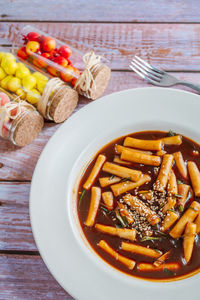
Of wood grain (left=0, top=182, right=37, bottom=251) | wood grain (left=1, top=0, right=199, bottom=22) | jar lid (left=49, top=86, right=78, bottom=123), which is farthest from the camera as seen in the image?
wood grain (left=1, top=0, right=199, bottom=22)

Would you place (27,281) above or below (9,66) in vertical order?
below

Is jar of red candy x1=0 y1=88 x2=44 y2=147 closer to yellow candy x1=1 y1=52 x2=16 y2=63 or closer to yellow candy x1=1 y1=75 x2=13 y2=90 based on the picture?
yellow candy x1=1 y1=75 x2=13 y2=90

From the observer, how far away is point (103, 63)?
205 centimetres

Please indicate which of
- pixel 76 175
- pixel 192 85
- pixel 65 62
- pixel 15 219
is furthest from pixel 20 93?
pixel 192 85

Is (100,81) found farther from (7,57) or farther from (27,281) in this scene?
(27,281)

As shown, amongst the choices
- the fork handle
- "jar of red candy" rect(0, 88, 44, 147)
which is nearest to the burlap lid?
"jar of red candy" rect(0, 88, 44, 147)

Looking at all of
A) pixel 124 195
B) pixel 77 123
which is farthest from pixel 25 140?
pixel 124 195

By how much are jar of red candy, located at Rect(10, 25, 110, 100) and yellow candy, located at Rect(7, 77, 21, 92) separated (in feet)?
0.59

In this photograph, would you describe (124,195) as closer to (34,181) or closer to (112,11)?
(34,181)

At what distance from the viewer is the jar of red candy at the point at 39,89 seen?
6.10ft

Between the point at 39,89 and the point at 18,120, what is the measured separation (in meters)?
0.24

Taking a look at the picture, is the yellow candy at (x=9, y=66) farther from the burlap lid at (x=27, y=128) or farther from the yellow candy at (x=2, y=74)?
the burlap lid at (x=27, y=128)

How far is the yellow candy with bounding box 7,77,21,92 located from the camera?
6.24 feet

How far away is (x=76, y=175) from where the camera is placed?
1.74 meters
